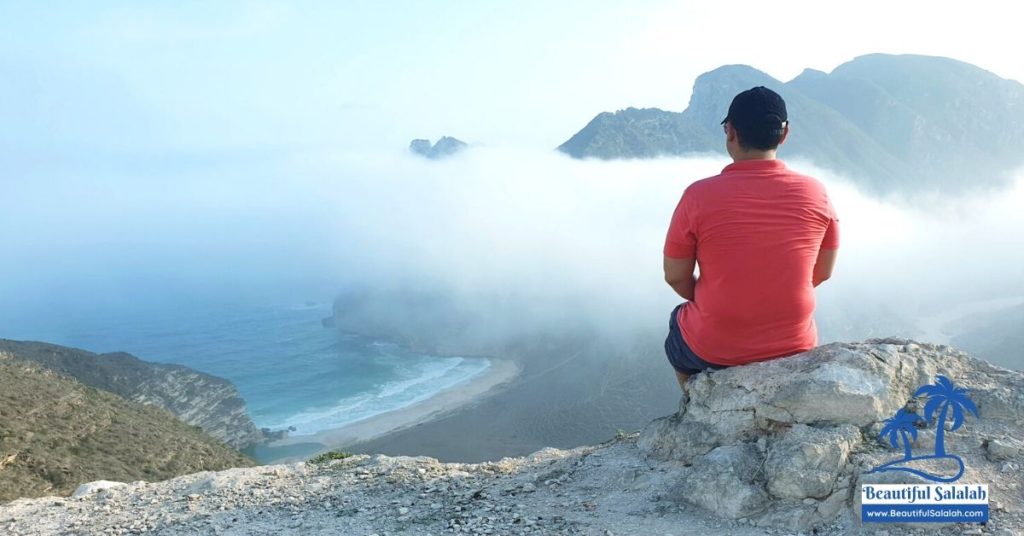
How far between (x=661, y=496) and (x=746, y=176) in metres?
2.73

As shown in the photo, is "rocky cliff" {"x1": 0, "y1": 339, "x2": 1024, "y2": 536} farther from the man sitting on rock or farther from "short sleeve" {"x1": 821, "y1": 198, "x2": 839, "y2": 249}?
"short sleeve" {"x1": 821, "y1": 198, "x2": 839, "y2": 249}

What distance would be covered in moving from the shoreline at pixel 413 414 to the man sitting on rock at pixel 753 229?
57944 millimetres

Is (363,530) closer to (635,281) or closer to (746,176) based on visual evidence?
(746,176)

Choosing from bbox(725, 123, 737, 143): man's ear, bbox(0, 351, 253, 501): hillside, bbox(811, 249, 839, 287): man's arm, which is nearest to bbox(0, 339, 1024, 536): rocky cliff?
bbox(811, 249, 839, 287): man's arm

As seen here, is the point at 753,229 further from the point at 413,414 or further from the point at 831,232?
the point at 413,414

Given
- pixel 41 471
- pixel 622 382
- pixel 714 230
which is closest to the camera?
pixel 714 230

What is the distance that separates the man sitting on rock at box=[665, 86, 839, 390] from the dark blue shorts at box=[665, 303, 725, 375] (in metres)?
0.55

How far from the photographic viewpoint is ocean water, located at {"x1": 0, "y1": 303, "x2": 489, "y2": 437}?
264ft

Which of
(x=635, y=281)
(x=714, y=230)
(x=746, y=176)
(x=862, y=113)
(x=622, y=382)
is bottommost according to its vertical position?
(x=622, y=382)

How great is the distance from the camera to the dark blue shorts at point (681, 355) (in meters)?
5.29

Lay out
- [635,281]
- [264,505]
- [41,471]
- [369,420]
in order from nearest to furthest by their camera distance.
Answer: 1. [264,505]
2. [41,471]
3. [369,420]
4. [635,281]

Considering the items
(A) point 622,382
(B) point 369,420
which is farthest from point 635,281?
(B) point 369,420

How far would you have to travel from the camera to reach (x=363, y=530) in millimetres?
5457

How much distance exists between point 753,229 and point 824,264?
0.91m
